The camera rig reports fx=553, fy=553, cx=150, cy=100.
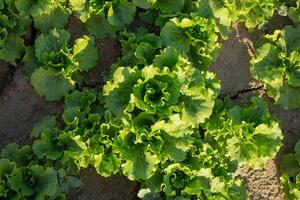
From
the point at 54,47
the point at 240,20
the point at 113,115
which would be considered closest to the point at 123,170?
the point at 113,115

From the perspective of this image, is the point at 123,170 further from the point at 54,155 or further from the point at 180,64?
the point at 180,64

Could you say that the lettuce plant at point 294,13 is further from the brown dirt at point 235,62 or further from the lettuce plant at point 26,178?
the lettuce plant at point 26,178

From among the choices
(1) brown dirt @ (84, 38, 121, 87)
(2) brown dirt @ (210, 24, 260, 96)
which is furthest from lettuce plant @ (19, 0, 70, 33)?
(2) brown dirt @ (210, 24, 260, 96)

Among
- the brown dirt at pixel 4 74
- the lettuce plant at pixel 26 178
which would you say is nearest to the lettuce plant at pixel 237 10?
the brown dirt at pixel 4 74

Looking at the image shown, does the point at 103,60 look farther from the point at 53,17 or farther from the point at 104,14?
the point at 53,17

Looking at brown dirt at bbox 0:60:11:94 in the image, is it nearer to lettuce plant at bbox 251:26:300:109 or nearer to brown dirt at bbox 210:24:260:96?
brown dirt at bbox 210:24:260:96

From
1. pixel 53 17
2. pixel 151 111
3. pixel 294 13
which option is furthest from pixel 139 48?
pixel 294 13
